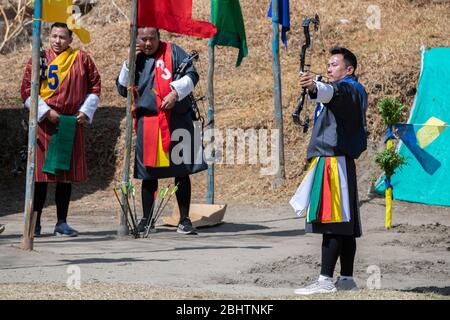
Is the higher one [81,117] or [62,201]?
[81,117]

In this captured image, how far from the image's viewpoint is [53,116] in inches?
380

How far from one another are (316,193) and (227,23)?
5120 mm

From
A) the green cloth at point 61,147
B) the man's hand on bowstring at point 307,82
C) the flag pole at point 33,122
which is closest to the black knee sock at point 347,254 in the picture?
the man's hand on bowstring at point 307,82

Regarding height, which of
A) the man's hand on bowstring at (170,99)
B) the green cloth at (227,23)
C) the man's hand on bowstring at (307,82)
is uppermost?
the green cloth at (227,23)

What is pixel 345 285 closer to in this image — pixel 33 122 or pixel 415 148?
pixel 33 122

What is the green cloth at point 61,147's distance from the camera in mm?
9672

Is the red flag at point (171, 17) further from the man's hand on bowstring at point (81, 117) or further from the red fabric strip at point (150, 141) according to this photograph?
the man's hand on bowstring at point (81, 117)

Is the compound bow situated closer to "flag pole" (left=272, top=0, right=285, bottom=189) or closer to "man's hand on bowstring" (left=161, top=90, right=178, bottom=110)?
"man's hand on bowstring" (left=161, top=90, right=178, bottom=110)

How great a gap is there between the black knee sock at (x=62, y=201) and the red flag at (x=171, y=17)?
176cm

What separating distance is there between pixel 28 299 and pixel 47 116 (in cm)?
376

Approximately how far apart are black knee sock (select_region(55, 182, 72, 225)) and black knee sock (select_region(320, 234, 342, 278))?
361 centimetres

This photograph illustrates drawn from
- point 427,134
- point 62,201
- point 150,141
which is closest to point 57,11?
point 150,141

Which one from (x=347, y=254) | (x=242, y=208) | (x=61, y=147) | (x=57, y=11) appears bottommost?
(x=347, y=254)
